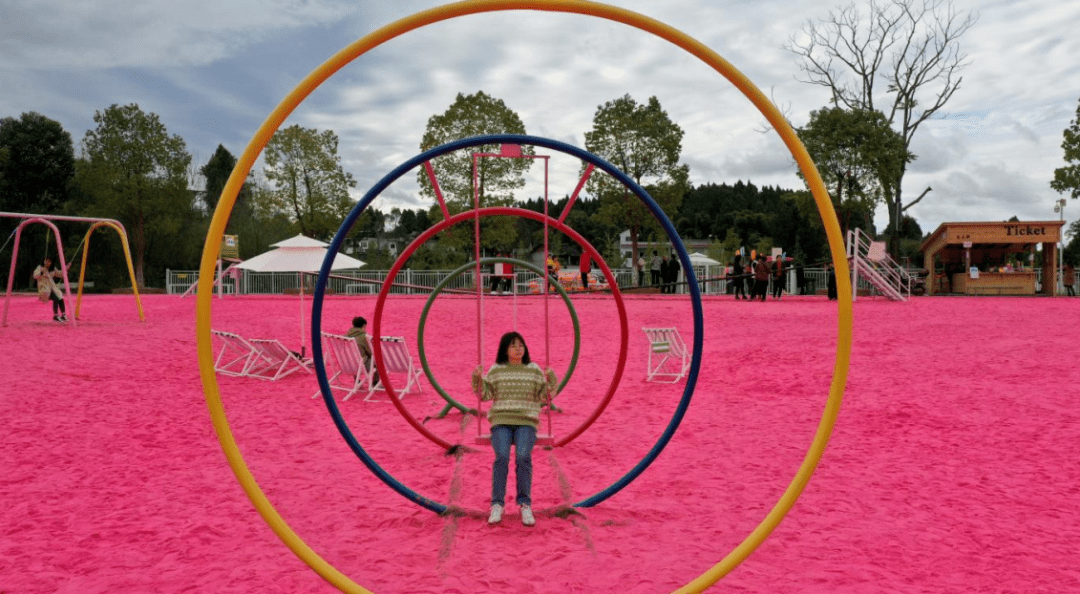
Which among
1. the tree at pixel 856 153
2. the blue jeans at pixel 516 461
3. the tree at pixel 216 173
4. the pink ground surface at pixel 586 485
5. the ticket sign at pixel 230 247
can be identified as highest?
the tree at pixel 216 173

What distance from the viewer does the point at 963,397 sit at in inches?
435

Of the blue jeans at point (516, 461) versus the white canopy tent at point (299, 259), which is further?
the white canopy tent at point (299, 259)

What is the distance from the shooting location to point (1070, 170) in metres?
45.0

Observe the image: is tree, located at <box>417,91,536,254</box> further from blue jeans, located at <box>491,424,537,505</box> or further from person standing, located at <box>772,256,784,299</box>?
blue jeans, located at <box>491,424,537,505</box>

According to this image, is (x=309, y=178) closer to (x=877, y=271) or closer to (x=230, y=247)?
(x=230, y=247)

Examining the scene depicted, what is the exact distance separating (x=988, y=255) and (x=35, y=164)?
7174 cm

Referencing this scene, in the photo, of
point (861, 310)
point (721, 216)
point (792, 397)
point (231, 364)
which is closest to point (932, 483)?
point (792, 397)

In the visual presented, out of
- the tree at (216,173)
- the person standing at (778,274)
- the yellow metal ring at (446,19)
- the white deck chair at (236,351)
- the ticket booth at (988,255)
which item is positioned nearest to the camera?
the yellow metal ring at (446,19)

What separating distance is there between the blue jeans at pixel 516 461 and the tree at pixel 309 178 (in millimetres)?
45457

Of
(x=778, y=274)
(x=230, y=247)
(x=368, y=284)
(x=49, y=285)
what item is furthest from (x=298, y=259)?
(x=368, y=284)

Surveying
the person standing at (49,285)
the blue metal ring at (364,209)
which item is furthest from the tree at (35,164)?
the blue metal ring at (364,209)

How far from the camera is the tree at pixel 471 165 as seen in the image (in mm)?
39781

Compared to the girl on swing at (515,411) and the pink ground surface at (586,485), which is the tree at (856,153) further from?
the girl on swing at (515,411)

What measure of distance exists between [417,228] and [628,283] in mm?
35735
